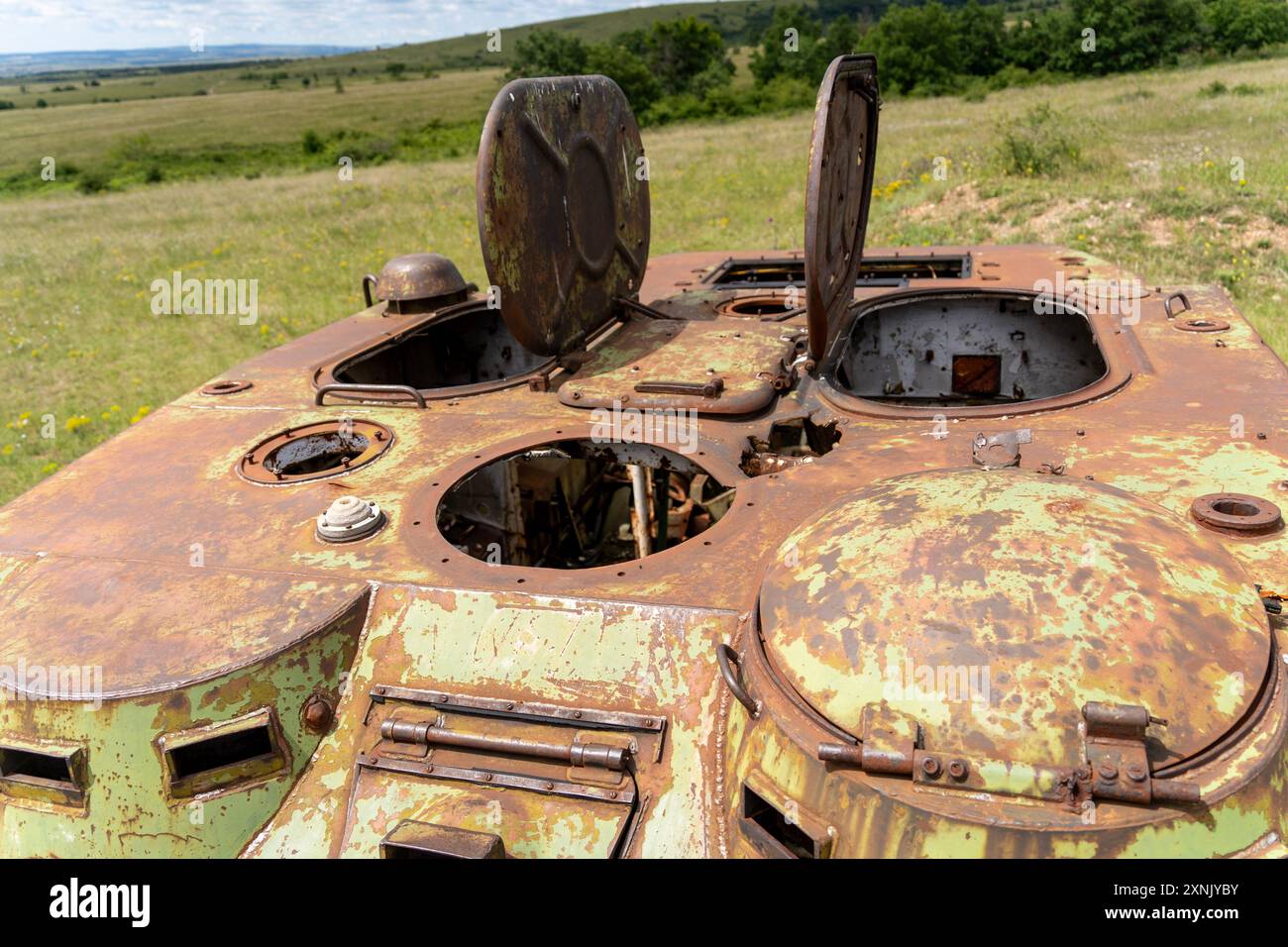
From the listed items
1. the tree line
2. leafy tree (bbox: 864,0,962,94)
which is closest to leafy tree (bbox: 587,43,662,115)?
the tree line

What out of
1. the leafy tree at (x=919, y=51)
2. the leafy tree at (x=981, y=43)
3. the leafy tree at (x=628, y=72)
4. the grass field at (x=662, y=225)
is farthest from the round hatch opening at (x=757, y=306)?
the leafy tree at (x=981, y=43)

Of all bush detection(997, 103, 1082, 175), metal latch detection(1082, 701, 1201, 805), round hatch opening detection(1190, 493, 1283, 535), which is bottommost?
metal latch detection(1082, 701, 1201, 805)

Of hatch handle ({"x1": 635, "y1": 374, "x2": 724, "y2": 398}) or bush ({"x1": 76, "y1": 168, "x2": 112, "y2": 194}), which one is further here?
bush ({"x1": 76, "y1": 168, "x2": 112, "y2": 194})

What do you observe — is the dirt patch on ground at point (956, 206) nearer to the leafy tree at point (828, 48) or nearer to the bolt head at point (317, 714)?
the bolt head at point (317, 714)

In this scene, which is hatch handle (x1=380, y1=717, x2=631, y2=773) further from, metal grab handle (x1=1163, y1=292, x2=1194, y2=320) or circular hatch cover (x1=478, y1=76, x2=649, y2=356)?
metal grab handle (x1=1163, y1=292, x2=1194, y2=320)

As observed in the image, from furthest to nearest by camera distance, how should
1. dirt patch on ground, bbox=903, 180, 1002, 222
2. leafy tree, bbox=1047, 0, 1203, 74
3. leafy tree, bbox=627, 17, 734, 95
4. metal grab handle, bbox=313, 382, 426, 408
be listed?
leafy tree, bbox=627, 17, 734, 95
leafy tree, bbox=1047, 0, 1203, 74
dirt patch on ground, bbox=903, 180, 1002, 222
metal grab handle, bbox=313, 382, 426, 408

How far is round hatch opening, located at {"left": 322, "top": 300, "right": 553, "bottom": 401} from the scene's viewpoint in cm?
664

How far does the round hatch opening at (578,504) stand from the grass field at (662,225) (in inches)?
247

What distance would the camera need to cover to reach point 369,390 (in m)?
5.37

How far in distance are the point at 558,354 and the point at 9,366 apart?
37.0 ft

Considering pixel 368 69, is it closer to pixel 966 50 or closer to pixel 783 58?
pixel 783 58

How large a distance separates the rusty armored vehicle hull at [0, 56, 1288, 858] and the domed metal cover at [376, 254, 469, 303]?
4.93 ft
